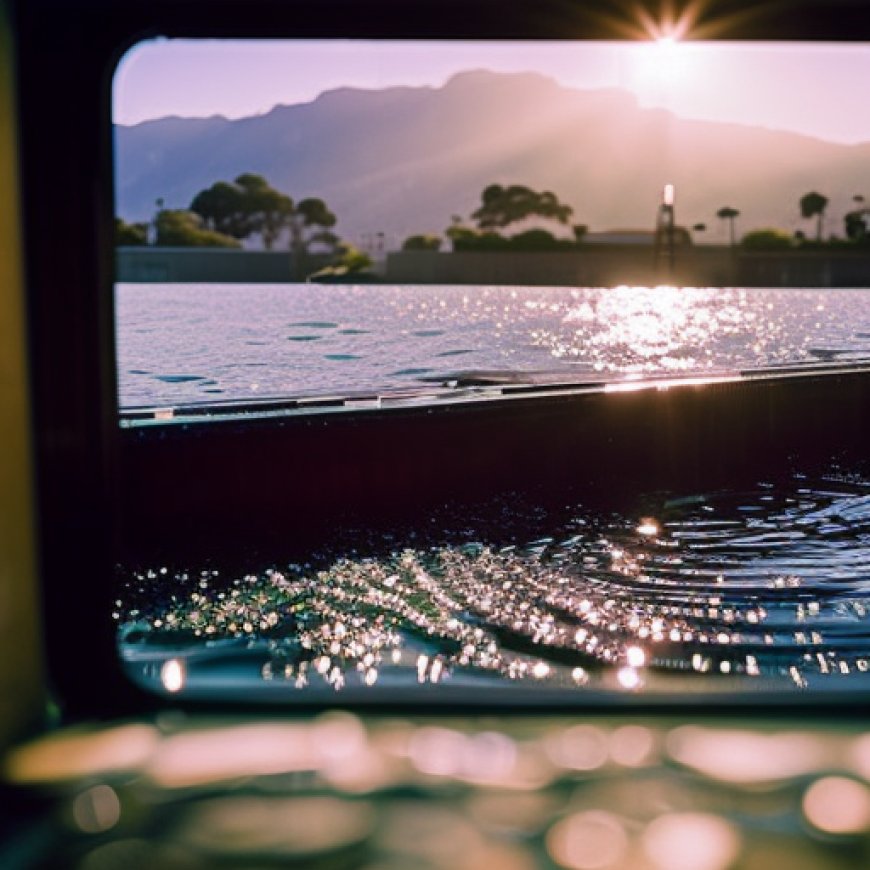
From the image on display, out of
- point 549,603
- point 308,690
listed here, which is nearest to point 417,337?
point 549,603

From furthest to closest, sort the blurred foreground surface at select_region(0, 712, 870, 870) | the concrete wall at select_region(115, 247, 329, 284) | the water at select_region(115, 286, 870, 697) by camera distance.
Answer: the concrete wall at select_region(115, 247, 329, 284)
the water at select_region(115, 286, 870, 697)
the blurred foreground surface at select_region(0, 712, 870, 870)

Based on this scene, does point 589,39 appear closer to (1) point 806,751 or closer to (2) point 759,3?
(2) point 759,3

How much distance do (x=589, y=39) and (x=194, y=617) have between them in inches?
98.0

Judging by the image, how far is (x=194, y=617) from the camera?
389 centimetres

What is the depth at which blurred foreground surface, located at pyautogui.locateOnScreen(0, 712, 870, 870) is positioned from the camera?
1.55 meters

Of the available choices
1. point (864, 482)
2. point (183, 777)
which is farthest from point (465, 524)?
point (183, 777)

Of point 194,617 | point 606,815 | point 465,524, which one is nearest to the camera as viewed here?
point 606,815

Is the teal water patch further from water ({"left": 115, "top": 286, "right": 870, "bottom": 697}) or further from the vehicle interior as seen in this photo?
the vehicle interior

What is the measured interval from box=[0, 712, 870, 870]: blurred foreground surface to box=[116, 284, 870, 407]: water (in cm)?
89

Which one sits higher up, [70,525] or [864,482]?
[70,525]

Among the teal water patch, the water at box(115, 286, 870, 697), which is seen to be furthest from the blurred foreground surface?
the teal water patch

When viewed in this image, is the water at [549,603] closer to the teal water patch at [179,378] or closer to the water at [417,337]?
the water at [417,337]

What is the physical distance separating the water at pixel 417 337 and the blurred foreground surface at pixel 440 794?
0.89 m

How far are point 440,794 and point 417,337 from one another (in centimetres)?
2193
